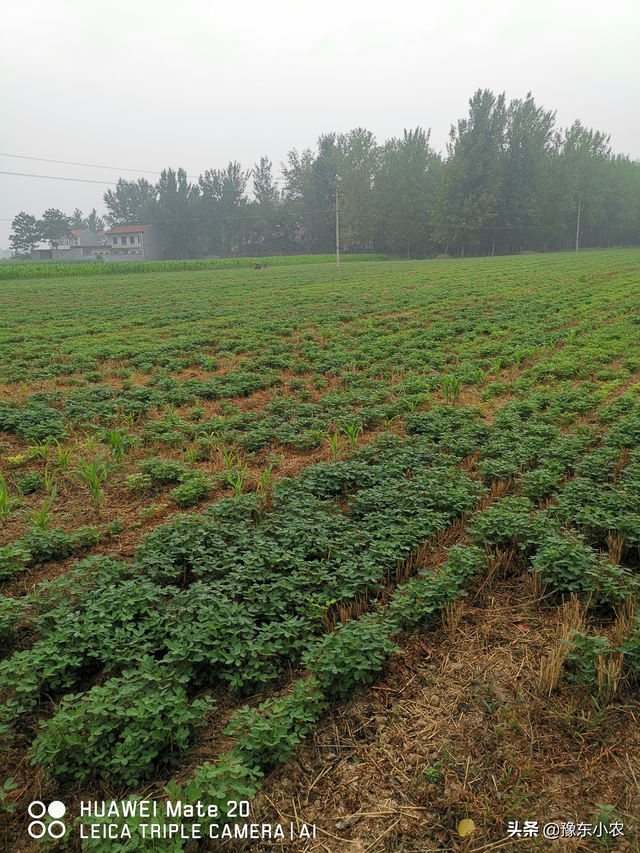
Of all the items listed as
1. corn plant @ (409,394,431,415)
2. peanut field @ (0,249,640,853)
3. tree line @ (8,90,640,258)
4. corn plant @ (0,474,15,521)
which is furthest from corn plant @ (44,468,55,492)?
tree line @ (8,90,640,258)

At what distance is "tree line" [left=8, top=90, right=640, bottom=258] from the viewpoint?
231 ft

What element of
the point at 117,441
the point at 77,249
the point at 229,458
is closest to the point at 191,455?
the point at 229,458

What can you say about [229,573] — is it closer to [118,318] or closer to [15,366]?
[15,366]

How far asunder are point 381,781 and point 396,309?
16.2m

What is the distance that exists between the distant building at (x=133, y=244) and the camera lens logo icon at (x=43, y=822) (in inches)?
3809

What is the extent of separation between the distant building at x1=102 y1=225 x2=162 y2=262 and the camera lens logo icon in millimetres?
96748

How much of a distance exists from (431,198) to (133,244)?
166 ft

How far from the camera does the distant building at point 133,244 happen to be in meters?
90.4

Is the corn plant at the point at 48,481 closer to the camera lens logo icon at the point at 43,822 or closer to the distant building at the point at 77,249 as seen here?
the camera lens logo icon at the point at 43,822

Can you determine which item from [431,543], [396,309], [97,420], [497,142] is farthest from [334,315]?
[497,142]

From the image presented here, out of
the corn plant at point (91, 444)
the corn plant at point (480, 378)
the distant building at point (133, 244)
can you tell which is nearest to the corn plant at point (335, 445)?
the corn plant at point (91, 444)

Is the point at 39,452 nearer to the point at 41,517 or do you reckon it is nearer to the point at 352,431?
the point at 41,517

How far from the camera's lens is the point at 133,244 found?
91875 mm

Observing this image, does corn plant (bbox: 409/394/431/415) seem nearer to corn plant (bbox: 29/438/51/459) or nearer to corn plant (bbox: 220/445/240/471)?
corn plant (bbox: 220/445/240/471)
